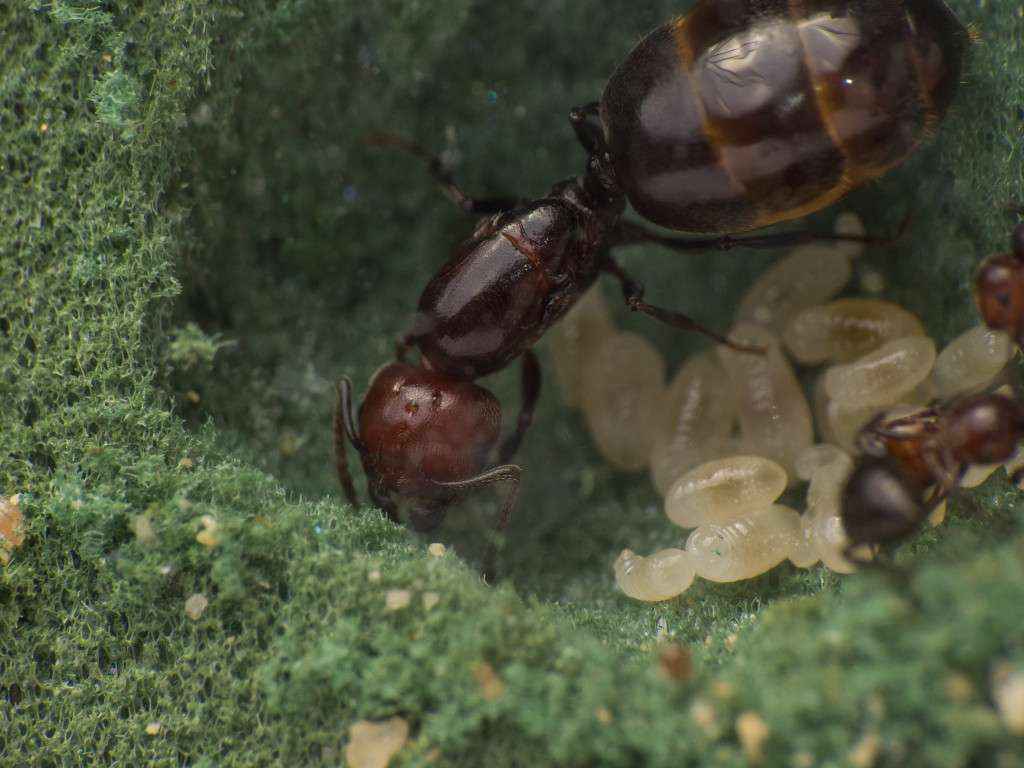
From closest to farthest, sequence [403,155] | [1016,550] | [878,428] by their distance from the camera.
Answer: [1016,550]
[878,428]
[403,155]

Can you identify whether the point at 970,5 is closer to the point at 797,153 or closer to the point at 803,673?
the point at 797,153

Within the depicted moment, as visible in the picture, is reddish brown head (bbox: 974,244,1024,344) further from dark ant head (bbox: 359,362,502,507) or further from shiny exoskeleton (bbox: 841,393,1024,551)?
dark ant head (bbox: 359,362,502,507)

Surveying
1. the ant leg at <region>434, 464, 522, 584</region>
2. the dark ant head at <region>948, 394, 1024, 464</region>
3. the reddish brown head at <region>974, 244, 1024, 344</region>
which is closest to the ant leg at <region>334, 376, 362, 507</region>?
the ant leg at <region>434, 464, 522, 584</region>

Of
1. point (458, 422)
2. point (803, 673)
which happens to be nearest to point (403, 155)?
point (458, 422)

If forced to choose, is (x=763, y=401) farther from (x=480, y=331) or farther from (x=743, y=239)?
(x=480, y=331)

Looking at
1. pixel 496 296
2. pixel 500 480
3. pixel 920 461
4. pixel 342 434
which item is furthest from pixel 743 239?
pixel 342 434
